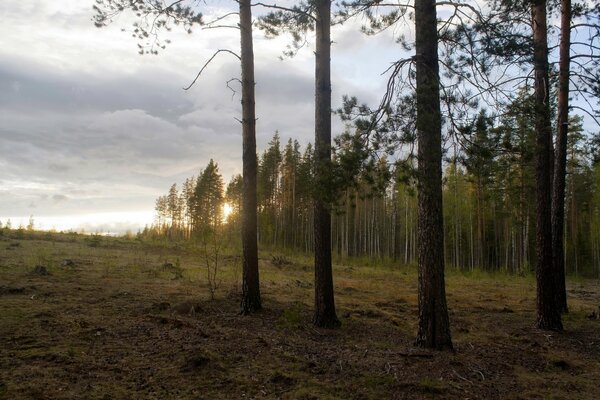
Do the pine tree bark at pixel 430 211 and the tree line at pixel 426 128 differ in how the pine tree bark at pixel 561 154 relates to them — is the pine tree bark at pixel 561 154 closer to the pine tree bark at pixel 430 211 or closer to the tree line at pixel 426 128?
the tree line at pixel 426 128

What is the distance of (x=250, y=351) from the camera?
6074mm

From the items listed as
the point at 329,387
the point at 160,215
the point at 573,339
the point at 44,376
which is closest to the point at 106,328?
the point at 44,376

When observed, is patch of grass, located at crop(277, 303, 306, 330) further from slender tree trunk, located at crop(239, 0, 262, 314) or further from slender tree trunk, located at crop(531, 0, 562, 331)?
slender tree trunk, located at crop(531, 0, 562, 331)

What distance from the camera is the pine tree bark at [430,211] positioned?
620 cm

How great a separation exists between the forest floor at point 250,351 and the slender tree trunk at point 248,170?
618 mm

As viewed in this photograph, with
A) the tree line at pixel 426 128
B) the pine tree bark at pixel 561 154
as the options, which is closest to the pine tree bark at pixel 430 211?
the tree line at pixel 426 128

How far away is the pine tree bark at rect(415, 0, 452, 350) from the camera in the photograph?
244 inches

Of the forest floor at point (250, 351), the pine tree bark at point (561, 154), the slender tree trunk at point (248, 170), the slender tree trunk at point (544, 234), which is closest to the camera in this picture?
the forest floor at point (250, 351)

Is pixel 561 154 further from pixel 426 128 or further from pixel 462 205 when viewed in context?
pixel 462 205

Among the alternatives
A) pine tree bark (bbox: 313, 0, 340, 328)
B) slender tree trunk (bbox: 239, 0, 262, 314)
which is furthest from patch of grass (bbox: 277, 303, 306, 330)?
slender tree trunk (bbox: 239, 0, 262, 314)

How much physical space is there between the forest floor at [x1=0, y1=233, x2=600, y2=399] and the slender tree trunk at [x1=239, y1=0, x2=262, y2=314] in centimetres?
62

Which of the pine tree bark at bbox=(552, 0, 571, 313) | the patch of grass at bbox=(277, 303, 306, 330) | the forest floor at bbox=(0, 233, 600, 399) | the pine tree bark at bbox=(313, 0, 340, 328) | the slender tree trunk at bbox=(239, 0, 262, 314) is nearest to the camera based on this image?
the forest floor at bbox=(0, 233, 600, 399)

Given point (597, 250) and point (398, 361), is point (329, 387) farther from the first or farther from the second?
point (597, 250)

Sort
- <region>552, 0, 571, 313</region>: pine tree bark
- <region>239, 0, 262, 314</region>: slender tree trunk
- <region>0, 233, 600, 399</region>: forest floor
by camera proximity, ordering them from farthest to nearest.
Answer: <region>552, 0, 571, 313</region>: pine tree bark
<region>239, 0, 262, 314</region>: slender tree trunk
<region>0, 233, 600, 399</region>: forest floor
